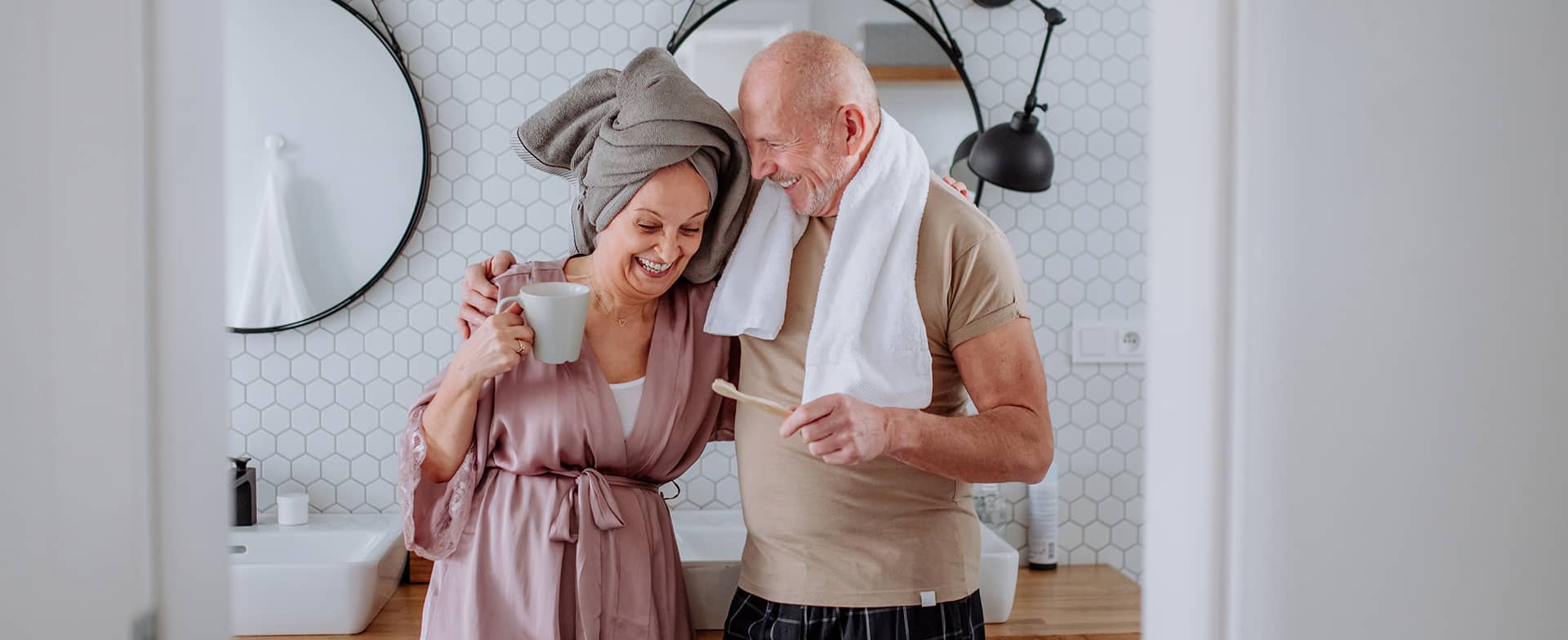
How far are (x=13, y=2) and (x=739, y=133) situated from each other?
938 mm

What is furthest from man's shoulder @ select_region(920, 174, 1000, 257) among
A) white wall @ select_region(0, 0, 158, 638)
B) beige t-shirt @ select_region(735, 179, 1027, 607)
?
white wall @ select_region(0, 0, 158, 638)

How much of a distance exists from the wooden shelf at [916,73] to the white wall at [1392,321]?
5.40 ft

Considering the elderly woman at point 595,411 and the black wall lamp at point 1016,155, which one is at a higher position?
the black wall lamp at point 1016,155

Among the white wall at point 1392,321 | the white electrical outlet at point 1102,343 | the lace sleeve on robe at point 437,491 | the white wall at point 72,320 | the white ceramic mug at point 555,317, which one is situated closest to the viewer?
the white wall at point 72,320

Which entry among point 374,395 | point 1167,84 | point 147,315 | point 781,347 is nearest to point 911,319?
point 781,347

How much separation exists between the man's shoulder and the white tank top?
39cm

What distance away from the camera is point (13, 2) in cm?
33

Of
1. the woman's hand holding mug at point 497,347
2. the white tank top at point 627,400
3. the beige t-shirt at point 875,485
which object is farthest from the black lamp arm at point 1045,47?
the woman's hand holding mug at point 497,347

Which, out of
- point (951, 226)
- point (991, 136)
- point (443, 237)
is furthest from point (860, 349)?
point (443, 237)

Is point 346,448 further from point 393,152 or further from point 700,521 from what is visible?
point 700,521

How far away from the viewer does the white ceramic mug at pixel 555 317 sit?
1.14 m

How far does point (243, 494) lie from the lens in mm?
1902

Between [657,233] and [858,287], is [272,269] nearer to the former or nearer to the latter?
[657,233]

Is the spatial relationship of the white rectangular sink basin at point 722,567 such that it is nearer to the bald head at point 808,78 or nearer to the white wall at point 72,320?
the bald head at point 808,78
